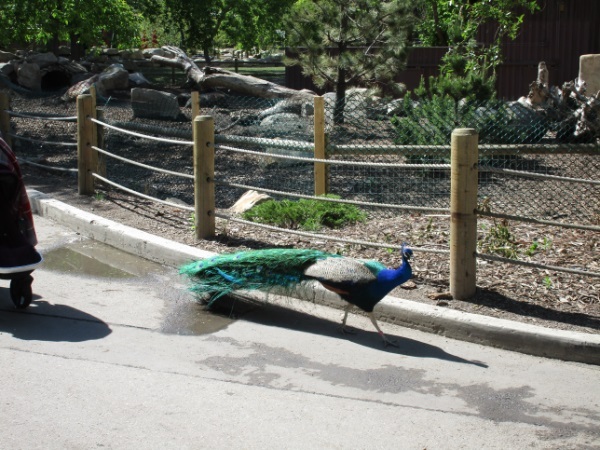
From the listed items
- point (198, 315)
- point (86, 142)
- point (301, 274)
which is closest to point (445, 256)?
point (301, 274)

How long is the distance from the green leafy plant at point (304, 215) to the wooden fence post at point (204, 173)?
1.92 feet

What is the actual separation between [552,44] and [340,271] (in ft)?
53.6

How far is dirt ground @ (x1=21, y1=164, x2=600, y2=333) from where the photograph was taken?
571 centimetres

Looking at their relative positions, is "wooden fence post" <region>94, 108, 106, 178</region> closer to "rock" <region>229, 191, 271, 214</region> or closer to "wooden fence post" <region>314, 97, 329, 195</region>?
"rock" <region>229, 191, 271, 214</region>

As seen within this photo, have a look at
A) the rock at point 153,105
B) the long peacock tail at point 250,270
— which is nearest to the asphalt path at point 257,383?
the long peacock tail at point 250,270

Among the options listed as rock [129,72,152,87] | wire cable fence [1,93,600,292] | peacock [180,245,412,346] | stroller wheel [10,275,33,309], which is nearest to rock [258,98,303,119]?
wire cable fence [1,93,600,292]

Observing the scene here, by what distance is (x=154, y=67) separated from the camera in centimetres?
2919

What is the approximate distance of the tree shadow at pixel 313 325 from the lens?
5.30 meters

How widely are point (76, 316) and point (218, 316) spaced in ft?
3.28

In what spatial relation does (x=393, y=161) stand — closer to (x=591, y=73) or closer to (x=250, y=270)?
(x=591, y=73)

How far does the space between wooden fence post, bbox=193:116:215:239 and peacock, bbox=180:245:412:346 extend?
1.48 metres

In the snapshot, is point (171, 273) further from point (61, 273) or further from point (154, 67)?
point (154, 67)

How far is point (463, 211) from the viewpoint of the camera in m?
5.77

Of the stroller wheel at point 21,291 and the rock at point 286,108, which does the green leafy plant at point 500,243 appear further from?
the rock at point 286,108
